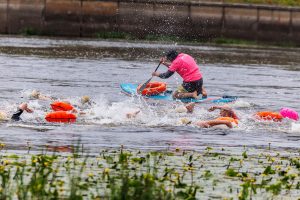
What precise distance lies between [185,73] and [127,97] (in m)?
3.07

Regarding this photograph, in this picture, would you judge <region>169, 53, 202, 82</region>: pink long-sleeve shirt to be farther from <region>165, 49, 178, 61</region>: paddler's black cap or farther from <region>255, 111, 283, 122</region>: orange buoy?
<region>255, 111, 283, 122</region>: orange buoy

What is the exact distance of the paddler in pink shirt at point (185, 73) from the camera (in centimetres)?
2642

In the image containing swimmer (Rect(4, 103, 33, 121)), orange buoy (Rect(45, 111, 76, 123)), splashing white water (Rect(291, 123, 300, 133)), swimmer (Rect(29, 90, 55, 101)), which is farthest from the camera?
swimmer (Rect(29, 90, 55, 101))

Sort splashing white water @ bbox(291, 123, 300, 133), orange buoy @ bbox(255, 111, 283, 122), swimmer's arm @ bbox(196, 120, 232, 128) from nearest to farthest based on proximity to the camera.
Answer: swimmer's arm @ bbox(196, 120, 232, 128) → splashing white water @ bbox(291, 123, 300, 133) → orange buoy @ bbox(255, 111, 283, 122)

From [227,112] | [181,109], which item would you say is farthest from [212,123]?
[181,109]

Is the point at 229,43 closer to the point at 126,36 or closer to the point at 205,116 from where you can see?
the point at 126,36

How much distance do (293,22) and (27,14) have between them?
15.9m

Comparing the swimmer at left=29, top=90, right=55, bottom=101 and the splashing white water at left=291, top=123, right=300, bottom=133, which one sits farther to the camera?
the swimmer at left=29, top=90, right=55, bottom=101

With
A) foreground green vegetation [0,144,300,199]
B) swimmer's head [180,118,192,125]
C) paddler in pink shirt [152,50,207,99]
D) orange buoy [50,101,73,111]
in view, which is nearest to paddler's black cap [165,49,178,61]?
paddler in pink shirt [152,50,207,99]

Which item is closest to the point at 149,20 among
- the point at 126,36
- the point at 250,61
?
the point at 126,36

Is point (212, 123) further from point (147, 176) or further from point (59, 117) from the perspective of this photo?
point (147, 176)

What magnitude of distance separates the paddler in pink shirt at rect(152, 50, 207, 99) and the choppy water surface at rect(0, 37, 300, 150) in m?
0.52

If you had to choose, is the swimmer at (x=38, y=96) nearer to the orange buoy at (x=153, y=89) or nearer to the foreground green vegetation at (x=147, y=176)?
the orange buoy at (x=153, y=89)

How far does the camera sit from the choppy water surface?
19719 millimetres
